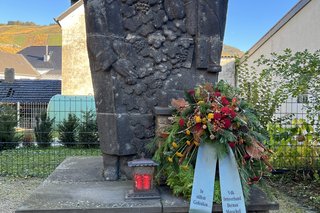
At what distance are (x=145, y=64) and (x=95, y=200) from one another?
126 cm

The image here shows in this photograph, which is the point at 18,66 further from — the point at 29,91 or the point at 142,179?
the point at 142,179

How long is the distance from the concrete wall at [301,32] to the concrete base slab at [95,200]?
27.9 feet

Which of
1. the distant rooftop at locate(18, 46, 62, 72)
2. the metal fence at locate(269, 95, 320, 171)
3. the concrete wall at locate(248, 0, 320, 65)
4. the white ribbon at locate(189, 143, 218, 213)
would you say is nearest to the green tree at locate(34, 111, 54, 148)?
the metal fence at locate(269, 95, 320, 171)

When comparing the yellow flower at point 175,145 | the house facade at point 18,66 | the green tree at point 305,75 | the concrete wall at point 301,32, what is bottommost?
the yellow flower at point 175,145

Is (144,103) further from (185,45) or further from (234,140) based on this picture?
(234,140)

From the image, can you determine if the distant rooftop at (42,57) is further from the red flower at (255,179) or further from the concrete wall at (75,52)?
the red flower at (255,179)

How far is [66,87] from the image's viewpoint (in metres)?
18.2

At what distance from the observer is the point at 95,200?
2.62m

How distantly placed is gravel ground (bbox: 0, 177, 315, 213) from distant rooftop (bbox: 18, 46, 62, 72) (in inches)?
1253

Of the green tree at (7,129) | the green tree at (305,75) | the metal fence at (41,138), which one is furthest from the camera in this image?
the green tree at (7,129)

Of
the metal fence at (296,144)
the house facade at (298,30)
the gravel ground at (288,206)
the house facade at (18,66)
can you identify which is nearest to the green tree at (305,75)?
the metal fence at (296,144)

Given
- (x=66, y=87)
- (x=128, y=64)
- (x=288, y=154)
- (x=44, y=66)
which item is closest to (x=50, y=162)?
(x=288, y=154)

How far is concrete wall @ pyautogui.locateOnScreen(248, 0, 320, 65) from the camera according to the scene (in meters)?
10.2

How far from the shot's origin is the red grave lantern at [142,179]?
2.67 m
